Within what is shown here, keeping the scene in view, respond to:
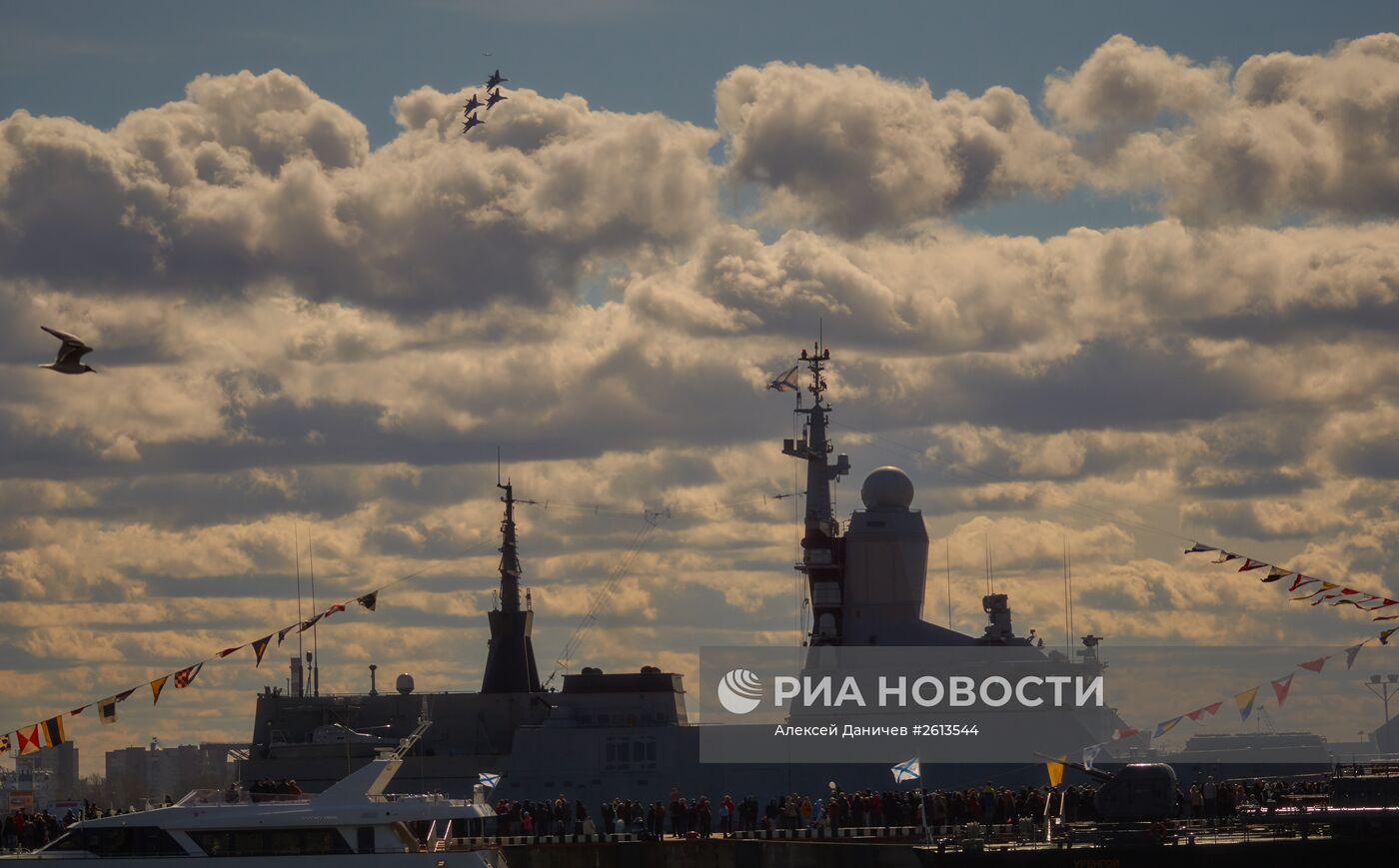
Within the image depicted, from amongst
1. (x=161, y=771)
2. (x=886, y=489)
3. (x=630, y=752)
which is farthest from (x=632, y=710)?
(x=161, y=771)

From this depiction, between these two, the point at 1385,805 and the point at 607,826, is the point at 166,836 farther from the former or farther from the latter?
the point at 1385,805

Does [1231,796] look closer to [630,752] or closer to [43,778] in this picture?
[630,752]

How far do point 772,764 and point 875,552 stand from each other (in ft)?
27.9

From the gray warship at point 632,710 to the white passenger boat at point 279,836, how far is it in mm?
20071

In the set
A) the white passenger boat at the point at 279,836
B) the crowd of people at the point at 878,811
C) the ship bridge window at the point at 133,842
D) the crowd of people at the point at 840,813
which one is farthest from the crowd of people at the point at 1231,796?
the ship bridge window at the point at 133,842

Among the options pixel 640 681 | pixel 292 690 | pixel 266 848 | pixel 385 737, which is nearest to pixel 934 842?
pixel 266 848

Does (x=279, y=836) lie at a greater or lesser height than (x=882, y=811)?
greater

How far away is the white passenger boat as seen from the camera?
36531mm

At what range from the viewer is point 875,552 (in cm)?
6419

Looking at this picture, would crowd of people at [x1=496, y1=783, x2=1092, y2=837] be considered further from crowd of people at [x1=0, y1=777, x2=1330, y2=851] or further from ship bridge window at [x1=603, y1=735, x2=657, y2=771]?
ship bridge window at [x1=603, y1=735, x2=657, y2=771]

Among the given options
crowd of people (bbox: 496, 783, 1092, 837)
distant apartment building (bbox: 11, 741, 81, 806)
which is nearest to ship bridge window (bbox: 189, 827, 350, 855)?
crowd of people (bbox: 496, 783, 1092, 837)

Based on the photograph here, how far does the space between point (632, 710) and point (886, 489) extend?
11.7 m

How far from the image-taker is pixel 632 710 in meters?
60.6

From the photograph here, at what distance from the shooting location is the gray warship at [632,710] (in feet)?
194
